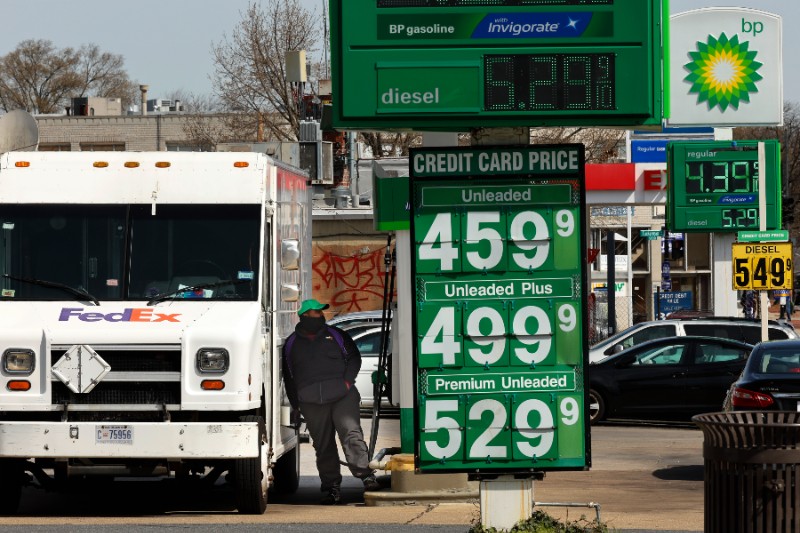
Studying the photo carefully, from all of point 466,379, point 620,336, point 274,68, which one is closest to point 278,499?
point 466,379

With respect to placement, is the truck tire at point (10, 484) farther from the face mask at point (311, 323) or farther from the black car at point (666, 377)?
the black car at point (666, 377)

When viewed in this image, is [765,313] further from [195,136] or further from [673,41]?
[195,136]

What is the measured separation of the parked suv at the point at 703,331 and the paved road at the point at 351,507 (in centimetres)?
610

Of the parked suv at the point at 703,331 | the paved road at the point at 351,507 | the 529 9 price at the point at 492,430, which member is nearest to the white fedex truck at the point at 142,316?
the paved road at the point at 351,507

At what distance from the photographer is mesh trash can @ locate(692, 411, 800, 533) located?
752cm

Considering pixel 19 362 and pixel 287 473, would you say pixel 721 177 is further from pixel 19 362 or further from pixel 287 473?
pixel 19 362

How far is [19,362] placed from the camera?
38.5ft

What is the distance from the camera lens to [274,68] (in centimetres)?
4838

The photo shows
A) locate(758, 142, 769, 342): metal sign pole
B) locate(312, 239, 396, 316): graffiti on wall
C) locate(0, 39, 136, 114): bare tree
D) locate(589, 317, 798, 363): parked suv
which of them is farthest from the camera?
locate(0, 39, 136, 114): bare tree

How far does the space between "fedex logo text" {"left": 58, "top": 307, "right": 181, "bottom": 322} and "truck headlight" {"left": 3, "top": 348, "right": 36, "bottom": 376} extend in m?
0.39

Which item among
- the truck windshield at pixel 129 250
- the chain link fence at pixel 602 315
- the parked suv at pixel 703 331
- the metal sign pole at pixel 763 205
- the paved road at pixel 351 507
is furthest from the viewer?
the chain link fence at pixel 602 315

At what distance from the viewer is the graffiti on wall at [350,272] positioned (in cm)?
3609

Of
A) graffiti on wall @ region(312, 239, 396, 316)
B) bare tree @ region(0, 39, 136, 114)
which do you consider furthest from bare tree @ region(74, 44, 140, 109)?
graffiti on wall @ region(312, 239, 396, 316)

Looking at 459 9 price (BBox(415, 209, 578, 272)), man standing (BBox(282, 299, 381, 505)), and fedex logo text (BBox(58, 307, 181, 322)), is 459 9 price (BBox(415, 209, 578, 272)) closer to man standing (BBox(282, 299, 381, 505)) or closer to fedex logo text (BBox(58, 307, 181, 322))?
fedex logo text (BBox(58, 307, 181, 322))
